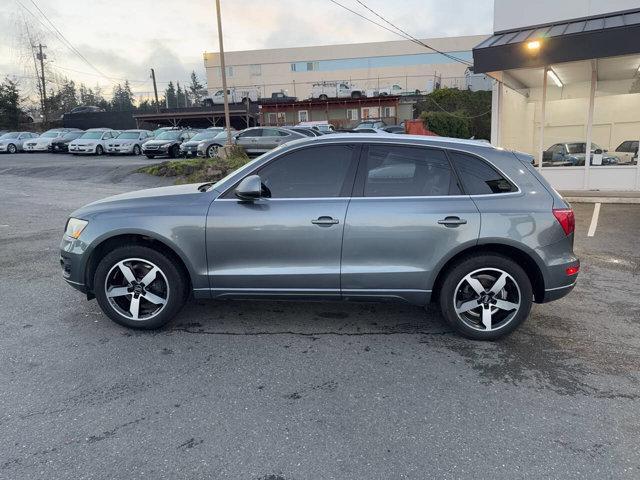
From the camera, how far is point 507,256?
4129 mm

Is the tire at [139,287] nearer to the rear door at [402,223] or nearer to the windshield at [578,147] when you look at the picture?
the rear door at [402,223]

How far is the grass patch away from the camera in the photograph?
15641 mm

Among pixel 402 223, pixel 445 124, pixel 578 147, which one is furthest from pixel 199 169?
pixel 445 124

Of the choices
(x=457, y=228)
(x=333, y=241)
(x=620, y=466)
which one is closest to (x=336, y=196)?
(x=333, y=241)

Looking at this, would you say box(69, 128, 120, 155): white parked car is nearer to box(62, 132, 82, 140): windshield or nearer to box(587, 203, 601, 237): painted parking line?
box(62, 132, 82, 140): windshield

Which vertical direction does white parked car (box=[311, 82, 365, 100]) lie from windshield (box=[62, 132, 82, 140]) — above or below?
above

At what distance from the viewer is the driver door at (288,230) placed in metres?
4.07

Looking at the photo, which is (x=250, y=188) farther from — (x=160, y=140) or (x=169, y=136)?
(x=169, y=136)

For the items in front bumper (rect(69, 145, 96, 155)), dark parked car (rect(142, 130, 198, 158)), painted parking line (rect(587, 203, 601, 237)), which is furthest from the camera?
front bumper (rect(69, 145, 96, 155))

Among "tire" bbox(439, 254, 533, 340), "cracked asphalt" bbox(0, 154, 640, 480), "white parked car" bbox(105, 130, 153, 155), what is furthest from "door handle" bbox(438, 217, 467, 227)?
"white parked car" bbox(105, 130, 153, 155)

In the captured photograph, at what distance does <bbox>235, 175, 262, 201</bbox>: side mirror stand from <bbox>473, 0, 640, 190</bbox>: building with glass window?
27.6ft

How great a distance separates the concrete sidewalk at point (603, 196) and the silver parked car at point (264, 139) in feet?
37.1

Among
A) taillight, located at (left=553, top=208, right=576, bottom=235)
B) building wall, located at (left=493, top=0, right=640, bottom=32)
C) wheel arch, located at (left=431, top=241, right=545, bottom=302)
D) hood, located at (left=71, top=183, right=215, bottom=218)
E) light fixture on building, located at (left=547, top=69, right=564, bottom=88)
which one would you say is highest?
building wall, located at (left=493, top=0, right=640, bottom=32)

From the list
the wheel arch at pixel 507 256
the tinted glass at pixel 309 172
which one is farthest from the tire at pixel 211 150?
the wheel arch at pixel 507 256
